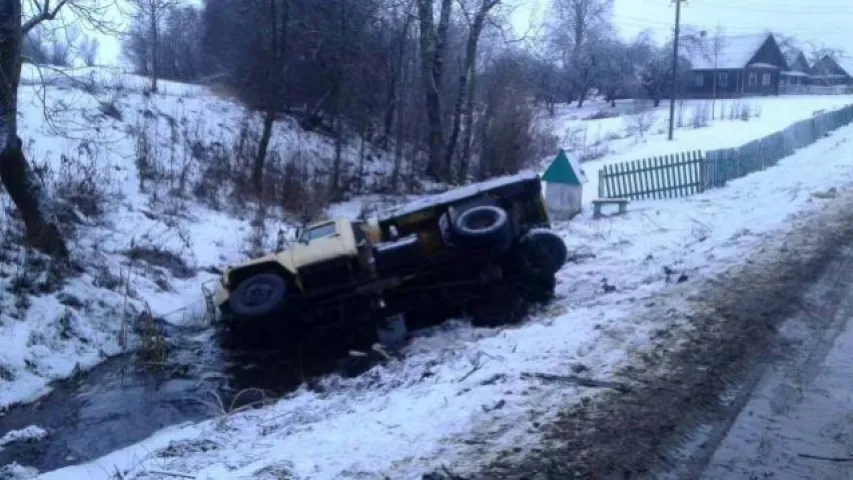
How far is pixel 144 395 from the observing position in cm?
1037

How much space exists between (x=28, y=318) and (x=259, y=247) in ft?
18.7

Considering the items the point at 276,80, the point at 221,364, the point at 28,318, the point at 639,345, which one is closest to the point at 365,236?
the point at 221,364

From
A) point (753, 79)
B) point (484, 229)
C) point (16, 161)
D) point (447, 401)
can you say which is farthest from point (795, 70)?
point (447, 401)

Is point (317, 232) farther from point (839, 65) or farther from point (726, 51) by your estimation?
point (839, 65)

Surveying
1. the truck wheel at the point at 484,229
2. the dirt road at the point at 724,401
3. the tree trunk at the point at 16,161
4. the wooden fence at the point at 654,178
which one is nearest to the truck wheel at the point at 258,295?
the truck wheel at the point at 484,229

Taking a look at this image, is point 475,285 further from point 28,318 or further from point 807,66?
point 807,66

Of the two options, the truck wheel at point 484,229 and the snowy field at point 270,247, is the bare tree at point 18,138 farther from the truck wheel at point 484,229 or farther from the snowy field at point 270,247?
the truck wheel at point 484,229

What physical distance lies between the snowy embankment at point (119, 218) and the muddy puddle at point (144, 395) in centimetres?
52

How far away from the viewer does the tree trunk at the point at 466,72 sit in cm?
2684

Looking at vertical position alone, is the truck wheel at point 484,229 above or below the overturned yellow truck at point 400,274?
above

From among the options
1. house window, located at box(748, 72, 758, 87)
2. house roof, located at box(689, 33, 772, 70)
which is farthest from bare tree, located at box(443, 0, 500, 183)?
house window, located at box(748, 72, 758, 87)

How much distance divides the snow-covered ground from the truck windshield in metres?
11.1

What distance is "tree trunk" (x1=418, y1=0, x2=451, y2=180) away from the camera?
1062 inches

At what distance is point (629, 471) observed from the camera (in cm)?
555
